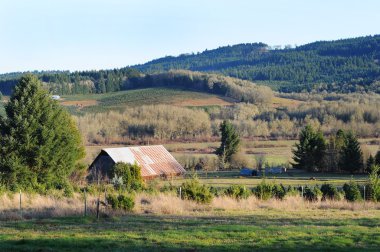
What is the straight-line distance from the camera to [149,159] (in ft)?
168

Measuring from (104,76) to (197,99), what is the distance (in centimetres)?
4454

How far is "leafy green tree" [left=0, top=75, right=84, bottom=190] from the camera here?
99.5 feet

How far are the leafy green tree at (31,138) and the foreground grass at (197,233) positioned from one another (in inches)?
553

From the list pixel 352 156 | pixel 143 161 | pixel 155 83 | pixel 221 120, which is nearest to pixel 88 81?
pixel 155 83

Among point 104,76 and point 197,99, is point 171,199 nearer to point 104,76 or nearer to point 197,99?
point 197,99

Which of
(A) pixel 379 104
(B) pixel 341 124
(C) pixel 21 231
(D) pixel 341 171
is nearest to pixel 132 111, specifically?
(B) pixel 341 124

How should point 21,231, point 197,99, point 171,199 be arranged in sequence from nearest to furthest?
point 21,231 < point 171,199 < point 197,99

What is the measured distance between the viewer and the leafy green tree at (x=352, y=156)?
51.9m

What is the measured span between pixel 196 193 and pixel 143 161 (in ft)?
90.2

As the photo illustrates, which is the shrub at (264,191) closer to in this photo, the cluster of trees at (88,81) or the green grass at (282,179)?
the green grass at (282,179)

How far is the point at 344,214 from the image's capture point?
1977 cm

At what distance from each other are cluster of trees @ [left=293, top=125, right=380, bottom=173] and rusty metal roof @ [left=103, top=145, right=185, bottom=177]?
41.3 ft

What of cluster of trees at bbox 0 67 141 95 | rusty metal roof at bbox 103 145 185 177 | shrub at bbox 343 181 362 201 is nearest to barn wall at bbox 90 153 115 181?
rusty metal roof at bbox 103 145 185 177

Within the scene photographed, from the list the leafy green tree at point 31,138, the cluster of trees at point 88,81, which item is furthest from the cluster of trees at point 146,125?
the leafy green tree at point 31,138
